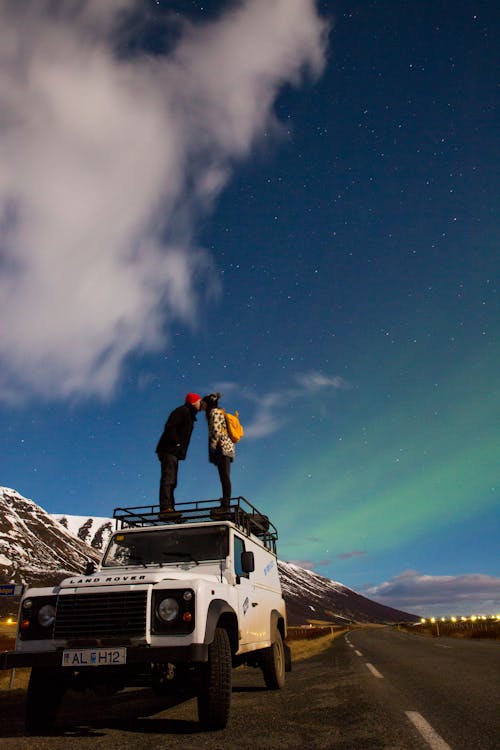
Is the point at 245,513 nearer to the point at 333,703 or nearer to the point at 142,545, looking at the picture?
the point at 142,545

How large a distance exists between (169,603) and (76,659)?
3.39ft

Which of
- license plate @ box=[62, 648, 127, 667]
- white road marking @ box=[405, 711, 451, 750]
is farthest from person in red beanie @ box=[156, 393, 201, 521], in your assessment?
white road marking @ box=[405, 711, 451, 750]

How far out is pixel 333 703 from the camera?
7.04 metres

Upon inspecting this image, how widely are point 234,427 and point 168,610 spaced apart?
18.7ft

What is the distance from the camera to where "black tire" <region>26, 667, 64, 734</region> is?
19.3 ft

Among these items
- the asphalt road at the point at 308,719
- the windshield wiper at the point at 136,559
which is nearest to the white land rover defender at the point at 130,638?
the asphalt road at the point at 308,719

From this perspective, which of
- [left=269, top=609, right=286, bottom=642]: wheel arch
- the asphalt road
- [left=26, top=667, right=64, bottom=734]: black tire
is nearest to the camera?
the asphalt road

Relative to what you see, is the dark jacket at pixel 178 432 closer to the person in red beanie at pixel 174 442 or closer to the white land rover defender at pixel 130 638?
the person in red beanie at pixel 174 442

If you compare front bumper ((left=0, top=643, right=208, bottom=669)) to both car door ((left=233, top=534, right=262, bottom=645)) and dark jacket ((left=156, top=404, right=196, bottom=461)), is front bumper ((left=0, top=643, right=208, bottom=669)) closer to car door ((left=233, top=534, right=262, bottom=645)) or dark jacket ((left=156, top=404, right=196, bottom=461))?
car door ((left=233, top=534, right=262, bottom=645))

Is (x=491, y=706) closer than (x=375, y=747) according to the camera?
No

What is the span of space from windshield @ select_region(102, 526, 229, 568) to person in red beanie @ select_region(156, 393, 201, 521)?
7.09 feet

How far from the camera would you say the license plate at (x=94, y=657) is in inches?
211

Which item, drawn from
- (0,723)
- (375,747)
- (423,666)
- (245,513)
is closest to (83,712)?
(0,723)

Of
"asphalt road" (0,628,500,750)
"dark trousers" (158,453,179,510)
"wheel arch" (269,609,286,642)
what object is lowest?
"asphalt road" (0,628,500,750)
